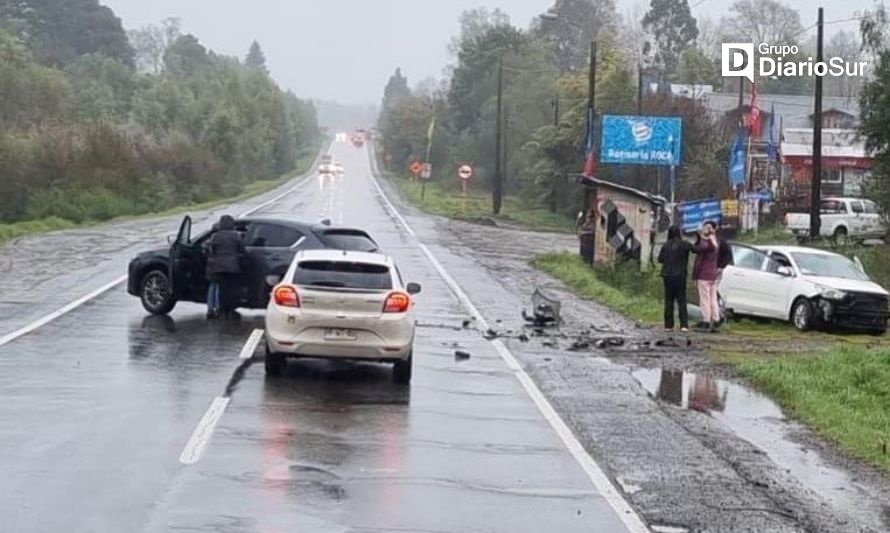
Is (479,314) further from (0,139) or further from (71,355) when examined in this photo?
(0,139)

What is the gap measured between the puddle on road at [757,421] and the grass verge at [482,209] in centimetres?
4409

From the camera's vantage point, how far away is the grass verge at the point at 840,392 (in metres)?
14.3

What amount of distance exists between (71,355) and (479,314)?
910 centimetres

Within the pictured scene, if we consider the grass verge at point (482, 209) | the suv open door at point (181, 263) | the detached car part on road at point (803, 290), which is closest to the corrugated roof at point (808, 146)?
the grass verge at point (482, 209)

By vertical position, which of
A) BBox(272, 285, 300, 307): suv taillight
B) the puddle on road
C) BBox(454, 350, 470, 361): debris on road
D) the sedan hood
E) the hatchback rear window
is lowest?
the puddle on road

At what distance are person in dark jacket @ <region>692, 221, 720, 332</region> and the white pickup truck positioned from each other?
1212 inches

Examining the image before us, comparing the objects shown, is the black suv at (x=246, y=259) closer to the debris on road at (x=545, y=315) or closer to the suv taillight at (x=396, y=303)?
the debris on road at (x=545, y=315)

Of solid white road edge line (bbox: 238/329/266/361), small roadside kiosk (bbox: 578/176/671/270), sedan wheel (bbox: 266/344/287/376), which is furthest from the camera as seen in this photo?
small roadside kiosk (bbox: 578/176/671/270)

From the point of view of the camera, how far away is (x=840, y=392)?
17.2 m

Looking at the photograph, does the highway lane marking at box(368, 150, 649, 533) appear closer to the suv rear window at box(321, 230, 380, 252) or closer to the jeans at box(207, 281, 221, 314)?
the suv rear window at box(321, 230, 380, 252)

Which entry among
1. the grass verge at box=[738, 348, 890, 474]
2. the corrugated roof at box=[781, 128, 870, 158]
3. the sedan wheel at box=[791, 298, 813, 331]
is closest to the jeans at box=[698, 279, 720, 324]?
the sedan wheel at box=[791, 298, 813, 331]

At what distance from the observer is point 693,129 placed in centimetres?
6862

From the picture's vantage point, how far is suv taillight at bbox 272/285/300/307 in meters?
16.1

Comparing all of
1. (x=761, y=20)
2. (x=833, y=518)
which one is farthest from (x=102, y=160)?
(x=761, y=20)
